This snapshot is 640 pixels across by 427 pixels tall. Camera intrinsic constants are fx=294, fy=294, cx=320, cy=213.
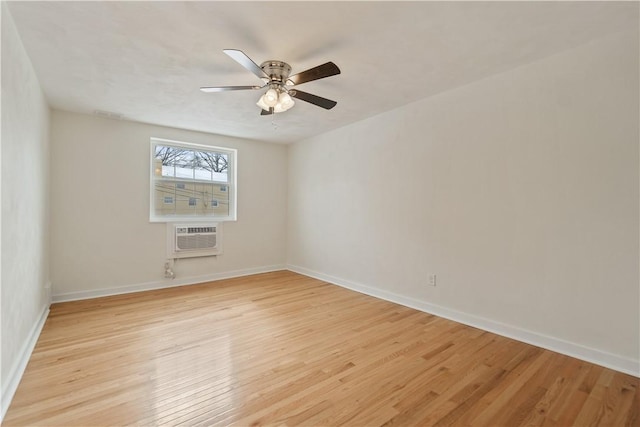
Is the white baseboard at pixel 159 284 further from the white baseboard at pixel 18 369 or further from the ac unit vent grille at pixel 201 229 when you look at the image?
the white baseboard at pixel 18 369

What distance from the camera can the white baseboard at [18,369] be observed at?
1660mm

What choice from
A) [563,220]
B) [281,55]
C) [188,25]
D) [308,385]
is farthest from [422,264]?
[188,25]

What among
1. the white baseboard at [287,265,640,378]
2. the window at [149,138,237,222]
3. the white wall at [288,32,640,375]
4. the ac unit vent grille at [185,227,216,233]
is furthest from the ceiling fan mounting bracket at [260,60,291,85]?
the ac unit vent grille at [185,227,216,233]

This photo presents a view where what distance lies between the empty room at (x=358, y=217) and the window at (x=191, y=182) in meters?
0.16

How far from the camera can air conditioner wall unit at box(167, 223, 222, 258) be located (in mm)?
4273

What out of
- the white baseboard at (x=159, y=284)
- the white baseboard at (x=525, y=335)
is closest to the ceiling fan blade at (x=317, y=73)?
the white baseboard at (x=525, y=335)

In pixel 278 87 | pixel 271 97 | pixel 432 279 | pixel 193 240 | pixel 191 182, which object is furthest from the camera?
pixel 191 182

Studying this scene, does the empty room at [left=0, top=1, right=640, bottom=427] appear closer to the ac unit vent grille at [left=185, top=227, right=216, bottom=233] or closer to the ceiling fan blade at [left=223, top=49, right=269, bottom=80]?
the ceiling fan blade at [left=223, top=49, right=269, bottom=80]

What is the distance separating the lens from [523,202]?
2533mm

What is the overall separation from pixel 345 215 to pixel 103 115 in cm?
337

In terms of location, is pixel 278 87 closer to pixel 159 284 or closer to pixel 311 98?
pixel 311 98

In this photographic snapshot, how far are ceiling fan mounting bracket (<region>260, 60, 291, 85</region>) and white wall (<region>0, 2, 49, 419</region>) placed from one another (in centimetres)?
154

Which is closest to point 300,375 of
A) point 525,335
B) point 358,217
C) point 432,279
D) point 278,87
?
point 432,279

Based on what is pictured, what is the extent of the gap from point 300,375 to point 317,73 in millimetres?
2098
